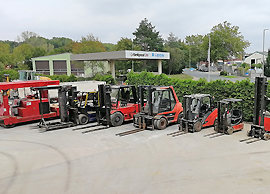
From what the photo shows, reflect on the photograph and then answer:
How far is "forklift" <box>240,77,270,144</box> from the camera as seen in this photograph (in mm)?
9781

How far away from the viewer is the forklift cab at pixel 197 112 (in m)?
11.2

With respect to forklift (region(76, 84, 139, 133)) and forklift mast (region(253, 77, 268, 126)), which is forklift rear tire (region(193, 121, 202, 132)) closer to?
forklift mast (region(253, 77, 268, 126))

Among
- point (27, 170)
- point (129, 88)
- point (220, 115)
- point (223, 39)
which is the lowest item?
point (27, 170)

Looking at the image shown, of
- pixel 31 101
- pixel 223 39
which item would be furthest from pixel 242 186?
pixel 223 39

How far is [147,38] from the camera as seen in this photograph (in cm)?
5891

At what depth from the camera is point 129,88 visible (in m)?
13.8

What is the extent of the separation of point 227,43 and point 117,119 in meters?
50.5

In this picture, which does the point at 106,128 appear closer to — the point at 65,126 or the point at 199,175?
the point at 65,126

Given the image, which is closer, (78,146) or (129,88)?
(78,146)

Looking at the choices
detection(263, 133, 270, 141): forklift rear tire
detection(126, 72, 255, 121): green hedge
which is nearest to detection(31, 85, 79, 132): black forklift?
detection(126, 72, 255, 121): green hedge

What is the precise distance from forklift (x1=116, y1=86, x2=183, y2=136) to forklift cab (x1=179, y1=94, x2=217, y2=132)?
3.42 ft

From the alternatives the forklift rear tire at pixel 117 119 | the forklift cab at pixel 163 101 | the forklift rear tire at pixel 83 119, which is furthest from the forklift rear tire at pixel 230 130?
the forklift rear tire at pixel 83 119

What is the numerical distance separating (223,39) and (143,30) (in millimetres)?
19202

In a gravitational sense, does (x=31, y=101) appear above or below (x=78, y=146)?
above
